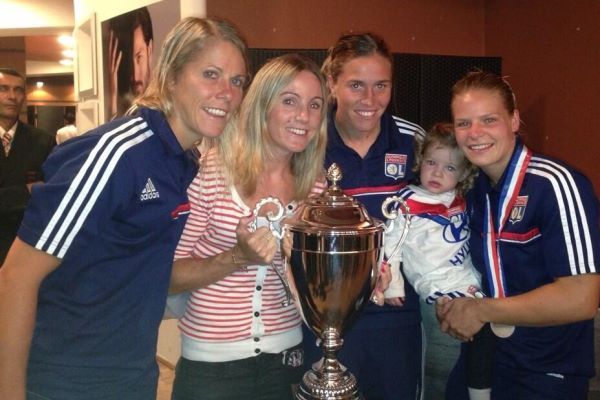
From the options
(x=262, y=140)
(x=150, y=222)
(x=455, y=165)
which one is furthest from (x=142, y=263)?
(x=455, y=165)

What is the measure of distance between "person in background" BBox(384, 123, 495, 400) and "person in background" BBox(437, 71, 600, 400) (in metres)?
0.10

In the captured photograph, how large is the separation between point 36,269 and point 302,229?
53 cm

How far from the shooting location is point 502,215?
4.96 ft

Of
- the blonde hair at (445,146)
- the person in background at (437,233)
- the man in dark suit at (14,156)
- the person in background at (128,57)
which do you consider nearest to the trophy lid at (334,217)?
the person in background at (437,233)

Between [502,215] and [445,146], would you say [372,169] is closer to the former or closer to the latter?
[445,146]

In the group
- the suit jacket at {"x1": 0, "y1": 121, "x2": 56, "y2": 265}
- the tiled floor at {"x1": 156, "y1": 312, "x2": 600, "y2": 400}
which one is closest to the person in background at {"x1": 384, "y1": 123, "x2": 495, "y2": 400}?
the tiled floor at {"x1": 156, "y1": 312, "x2": 600, "y2": 400}

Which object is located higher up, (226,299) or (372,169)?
(372,169)

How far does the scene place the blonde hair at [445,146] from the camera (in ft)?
5.97

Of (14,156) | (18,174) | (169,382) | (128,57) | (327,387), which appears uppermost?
(128,57)

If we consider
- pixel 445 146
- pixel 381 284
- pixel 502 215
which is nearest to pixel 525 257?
pixel 502 215

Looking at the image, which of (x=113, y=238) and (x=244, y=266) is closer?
(x=113, y=238)

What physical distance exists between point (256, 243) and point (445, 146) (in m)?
0.80

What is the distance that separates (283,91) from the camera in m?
1.57

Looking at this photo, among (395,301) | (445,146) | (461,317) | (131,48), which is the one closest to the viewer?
(461,317)
